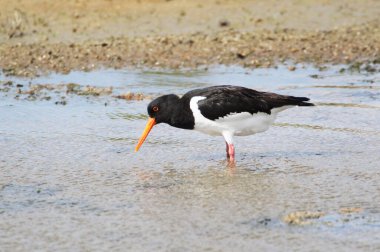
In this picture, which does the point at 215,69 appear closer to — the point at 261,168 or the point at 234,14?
the point at 234,14

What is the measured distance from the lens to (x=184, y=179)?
6.81 metres

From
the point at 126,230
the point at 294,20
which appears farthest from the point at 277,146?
the point at 294,20

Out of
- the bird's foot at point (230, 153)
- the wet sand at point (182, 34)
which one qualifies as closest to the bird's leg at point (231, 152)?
the bird's foot at point (230, 153)

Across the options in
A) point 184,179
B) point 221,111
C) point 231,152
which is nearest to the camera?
point 184,179

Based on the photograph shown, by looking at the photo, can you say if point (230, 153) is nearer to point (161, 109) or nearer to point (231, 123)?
point (231, 123)

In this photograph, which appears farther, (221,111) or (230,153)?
(221,111)

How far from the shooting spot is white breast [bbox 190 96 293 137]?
769cm

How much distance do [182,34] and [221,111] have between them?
5938 millimetres

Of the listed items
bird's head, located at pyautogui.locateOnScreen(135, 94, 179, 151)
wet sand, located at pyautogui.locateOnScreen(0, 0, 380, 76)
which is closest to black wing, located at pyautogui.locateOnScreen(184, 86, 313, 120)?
bird's head, located at pyautogui.locateOnScreen(135, 94, 179, 151)

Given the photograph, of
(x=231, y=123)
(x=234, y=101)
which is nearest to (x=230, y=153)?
(x=231, y=123)

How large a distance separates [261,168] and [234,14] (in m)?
7.48

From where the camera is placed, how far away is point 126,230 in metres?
5.43

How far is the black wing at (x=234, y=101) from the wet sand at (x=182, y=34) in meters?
4.13

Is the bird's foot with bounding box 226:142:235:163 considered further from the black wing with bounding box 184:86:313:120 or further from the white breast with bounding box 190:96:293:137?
the black wing with bounding box 184:86:313:120
